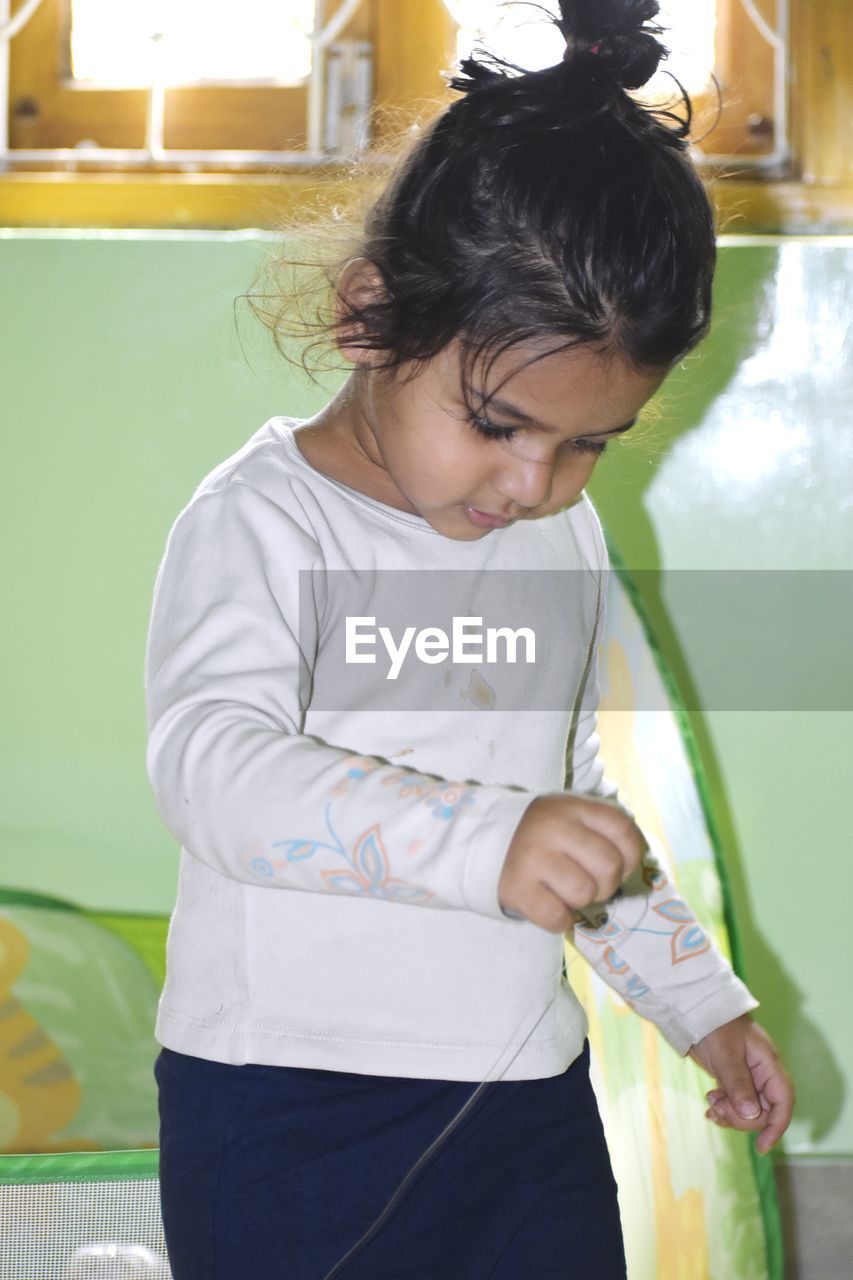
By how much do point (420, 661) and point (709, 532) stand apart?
719mm

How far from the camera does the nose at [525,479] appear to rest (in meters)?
0.58

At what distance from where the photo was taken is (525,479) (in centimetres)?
59

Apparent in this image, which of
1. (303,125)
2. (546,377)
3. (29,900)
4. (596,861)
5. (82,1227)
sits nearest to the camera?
(596,861)

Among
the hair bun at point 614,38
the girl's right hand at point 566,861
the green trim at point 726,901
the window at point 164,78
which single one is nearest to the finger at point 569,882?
the girl's right hand at point 566,861

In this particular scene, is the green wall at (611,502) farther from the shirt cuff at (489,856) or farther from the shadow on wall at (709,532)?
the shirt cuff at (489,856)

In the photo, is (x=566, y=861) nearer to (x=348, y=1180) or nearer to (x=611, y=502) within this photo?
(x=348, y=1180)

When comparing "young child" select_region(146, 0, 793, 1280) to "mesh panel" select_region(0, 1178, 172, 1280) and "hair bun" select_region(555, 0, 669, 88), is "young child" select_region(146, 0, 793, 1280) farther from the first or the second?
"mesh panel" select_region(0, 1178, 172, 1280)

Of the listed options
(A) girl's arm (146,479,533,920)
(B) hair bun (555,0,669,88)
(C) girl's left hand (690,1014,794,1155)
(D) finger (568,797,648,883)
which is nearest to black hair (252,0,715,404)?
(B) hair bun (555,0,669,88)

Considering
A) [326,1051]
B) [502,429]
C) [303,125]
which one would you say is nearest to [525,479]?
[502,429]

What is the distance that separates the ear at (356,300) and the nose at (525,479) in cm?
8

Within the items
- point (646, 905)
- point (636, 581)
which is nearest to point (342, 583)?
point (646, 905)

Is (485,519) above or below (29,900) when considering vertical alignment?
above

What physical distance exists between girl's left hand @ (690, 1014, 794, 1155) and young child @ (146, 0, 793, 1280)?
80 millimetres

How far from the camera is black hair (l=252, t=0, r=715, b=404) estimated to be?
574mm
